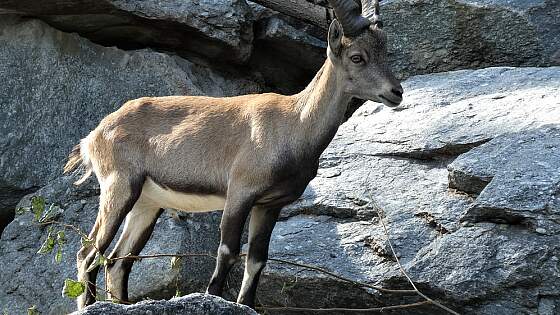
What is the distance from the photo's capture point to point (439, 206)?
8.79 m

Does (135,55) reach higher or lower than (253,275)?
higher

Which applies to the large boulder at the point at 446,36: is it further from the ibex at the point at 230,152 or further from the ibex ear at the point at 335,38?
the ibex ear at the point at 335,38

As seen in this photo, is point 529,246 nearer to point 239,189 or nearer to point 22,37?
point 239,189

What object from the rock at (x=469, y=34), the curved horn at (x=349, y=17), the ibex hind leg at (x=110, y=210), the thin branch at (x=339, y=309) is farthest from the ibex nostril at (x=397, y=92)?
the rock at (x=469, y=34)

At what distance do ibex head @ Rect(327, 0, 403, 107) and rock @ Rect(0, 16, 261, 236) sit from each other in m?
3.30

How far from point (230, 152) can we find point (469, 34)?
4.06 metres

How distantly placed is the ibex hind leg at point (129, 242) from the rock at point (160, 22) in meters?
2.55

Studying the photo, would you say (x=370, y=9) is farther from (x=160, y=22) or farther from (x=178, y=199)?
(x=160, y=22)

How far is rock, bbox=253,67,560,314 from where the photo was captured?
793cm

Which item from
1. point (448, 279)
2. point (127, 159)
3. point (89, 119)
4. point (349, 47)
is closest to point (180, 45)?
point (89, 119)

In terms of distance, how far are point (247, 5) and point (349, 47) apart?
3.61 m

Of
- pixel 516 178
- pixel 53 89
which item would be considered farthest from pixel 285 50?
pixel 516 178

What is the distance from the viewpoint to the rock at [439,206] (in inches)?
312

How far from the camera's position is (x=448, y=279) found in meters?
8.04
